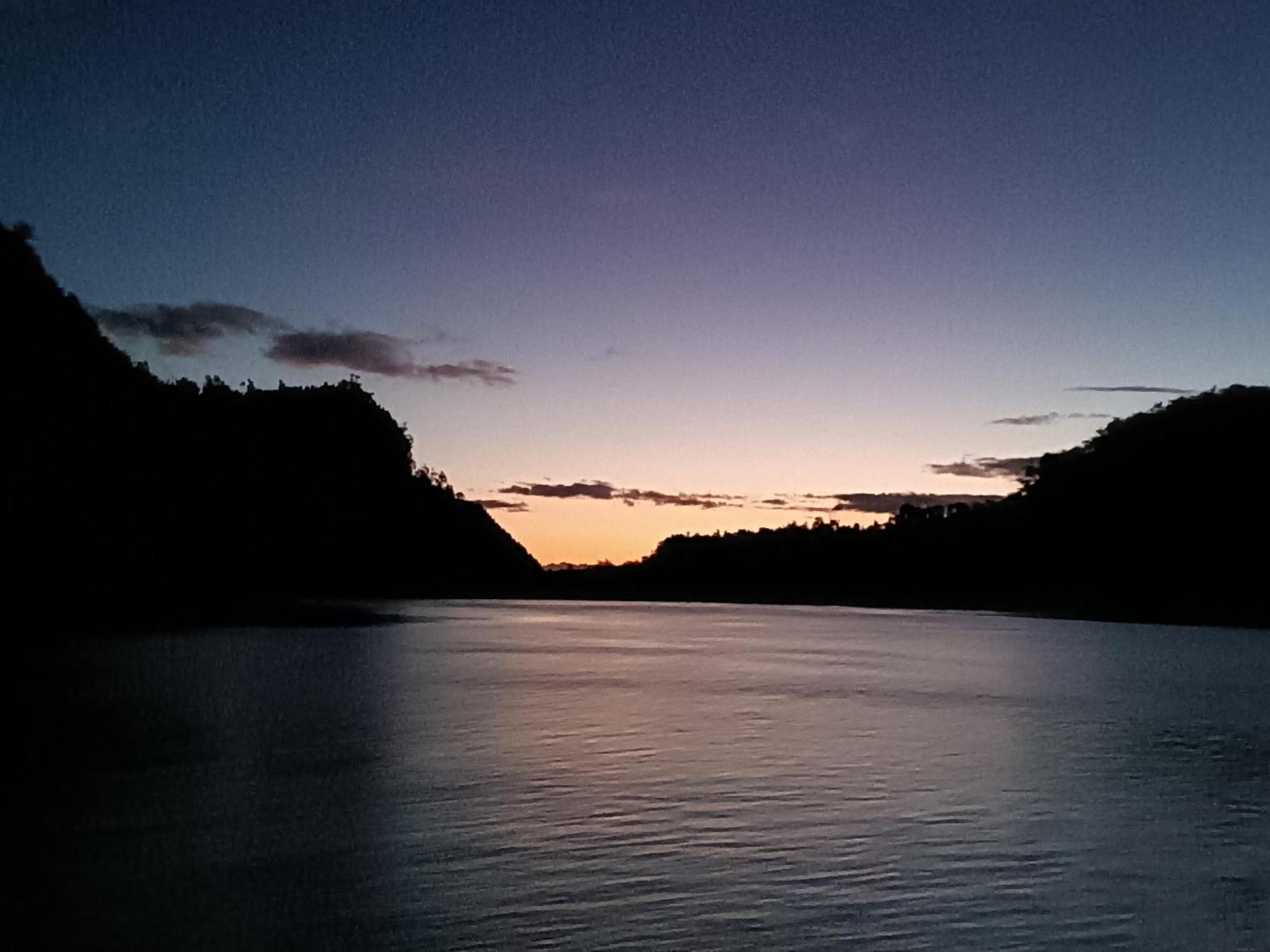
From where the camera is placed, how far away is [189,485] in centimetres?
12494

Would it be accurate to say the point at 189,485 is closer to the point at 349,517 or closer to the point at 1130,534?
the point at 349,517

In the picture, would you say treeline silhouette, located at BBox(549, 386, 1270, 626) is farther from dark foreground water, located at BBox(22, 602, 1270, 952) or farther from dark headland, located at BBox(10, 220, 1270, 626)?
dark foreground water, located at BBox(22, 602, 1270, 952)

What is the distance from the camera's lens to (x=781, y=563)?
18800 cm

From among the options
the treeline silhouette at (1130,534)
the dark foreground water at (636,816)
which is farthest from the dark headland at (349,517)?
the dark foreground water at (636,816)

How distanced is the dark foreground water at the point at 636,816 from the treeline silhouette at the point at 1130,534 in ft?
269

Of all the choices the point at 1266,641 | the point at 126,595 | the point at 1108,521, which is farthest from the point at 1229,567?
the point at 126,595

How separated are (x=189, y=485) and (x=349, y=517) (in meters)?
46.9

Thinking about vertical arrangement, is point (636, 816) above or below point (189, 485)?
below

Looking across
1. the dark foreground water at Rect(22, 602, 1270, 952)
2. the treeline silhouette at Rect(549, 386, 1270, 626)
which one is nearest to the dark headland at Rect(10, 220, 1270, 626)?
the treeline silhouette at Rect(549, 386, 1270, 626)

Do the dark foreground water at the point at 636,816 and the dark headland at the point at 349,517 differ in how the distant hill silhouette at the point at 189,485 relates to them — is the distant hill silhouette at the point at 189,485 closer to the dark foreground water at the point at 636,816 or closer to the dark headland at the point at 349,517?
the dark headland at the point at 349,517

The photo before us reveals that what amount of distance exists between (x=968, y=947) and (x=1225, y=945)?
7.37 feet

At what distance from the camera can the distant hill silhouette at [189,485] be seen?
7794 centimetres

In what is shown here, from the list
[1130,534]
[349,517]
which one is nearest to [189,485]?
[349,517]

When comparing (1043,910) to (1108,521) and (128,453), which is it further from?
(1108,521)
